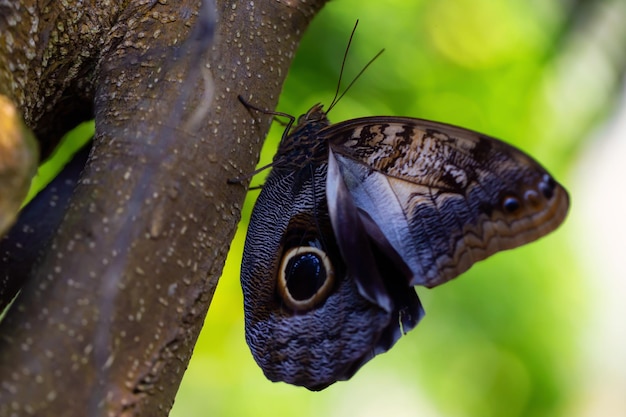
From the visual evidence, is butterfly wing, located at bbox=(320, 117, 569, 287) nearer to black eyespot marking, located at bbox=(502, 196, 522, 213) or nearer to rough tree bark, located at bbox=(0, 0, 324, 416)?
black eyespot marking, located at bbox=(502, 196, 522, 213)

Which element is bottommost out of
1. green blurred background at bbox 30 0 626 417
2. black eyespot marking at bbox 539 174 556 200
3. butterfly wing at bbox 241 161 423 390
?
green blurred background at bbox 30 0 626 417

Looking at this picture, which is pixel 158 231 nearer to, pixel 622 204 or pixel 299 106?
pixel 299 106

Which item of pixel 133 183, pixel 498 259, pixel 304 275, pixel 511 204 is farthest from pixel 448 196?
pixel 498 259

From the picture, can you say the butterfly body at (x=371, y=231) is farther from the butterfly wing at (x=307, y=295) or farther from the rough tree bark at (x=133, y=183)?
the rough tree bark at (x=133, y=183)

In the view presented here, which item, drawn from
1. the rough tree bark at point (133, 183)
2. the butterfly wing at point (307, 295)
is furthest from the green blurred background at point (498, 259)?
the rough tree bark at point (133, 183)

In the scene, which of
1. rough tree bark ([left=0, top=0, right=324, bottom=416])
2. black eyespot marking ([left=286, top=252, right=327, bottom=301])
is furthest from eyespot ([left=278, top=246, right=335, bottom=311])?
rough tree bark ([left=0, top=0, right=324, bottom=416])

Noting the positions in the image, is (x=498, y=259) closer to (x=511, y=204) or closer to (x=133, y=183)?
(x=511, y=204)
